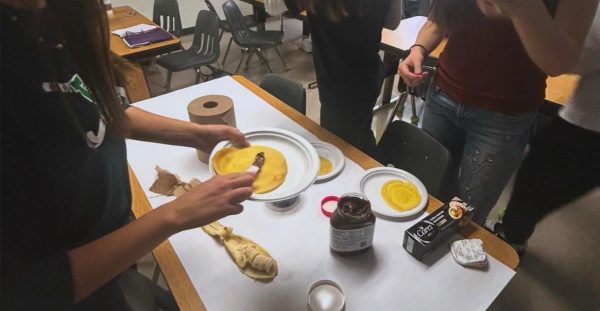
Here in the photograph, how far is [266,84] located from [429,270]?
1.23 m

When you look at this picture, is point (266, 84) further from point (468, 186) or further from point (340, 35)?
point (468, 186)

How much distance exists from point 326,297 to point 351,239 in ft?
0.43

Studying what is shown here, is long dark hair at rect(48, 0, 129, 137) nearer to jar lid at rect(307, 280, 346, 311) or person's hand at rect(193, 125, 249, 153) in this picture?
person's hand at rect(193, 125, 249, 153)

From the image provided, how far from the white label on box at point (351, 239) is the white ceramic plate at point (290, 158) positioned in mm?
128

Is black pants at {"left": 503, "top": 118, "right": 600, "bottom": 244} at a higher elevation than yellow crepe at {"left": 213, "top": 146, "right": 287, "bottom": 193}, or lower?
lower

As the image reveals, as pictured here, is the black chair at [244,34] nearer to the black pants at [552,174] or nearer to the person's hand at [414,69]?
the person's hand at [414,69]

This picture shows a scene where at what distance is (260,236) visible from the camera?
2.87ft

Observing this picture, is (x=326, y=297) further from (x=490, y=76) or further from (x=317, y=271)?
(x=490, y=76)

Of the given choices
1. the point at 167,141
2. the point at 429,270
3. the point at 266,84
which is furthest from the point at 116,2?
the point at 429,270

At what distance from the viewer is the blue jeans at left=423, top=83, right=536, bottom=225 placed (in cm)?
105

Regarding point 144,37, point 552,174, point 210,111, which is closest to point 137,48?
point 144,37

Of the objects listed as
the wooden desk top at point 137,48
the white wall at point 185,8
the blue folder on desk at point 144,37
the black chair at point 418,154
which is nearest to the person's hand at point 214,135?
the black chair at point 418,154

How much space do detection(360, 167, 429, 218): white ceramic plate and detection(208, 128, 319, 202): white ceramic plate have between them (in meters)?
0.19

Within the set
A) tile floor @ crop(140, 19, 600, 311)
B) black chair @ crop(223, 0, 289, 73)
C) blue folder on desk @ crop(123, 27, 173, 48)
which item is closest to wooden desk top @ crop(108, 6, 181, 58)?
blue folder on desk @ crop(123, 27, 173, 48)
